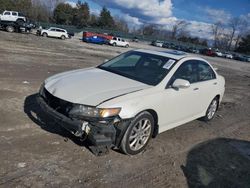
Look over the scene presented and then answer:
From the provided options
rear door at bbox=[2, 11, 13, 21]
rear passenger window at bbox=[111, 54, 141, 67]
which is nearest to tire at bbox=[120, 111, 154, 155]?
rear passenger window at bbox=[111, 54, 141, 67]

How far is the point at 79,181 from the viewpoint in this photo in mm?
3666

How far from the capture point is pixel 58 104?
4.33m

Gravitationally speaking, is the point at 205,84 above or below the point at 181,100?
above

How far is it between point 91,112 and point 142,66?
1.88 m

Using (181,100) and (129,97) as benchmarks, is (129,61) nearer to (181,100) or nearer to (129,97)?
(181,100)

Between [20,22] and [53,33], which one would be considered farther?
[53,33]

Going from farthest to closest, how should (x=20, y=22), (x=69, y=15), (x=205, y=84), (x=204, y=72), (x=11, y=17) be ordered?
(x=69, y=15)
(x=11, y=17)
(x=20, y=22)
(x=204, y=72)
(x=205, y=84)

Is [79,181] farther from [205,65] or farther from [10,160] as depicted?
[205,65]

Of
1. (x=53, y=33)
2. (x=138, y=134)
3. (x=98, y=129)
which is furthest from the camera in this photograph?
(x=53, y=33)

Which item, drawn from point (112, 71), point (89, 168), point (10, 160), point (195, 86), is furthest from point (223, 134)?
point (10, 160)

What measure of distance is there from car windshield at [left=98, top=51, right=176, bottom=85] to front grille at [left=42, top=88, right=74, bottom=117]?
1419mm

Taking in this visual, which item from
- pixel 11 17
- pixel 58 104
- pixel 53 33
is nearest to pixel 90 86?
pixel 58 104

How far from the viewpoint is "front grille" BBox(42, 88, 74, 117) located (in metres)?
4.16

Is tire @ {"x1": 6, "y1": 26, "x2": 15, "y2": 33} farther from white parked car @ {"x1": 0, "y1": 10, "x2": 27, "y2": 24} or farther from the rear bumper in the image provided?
the rear bumper
